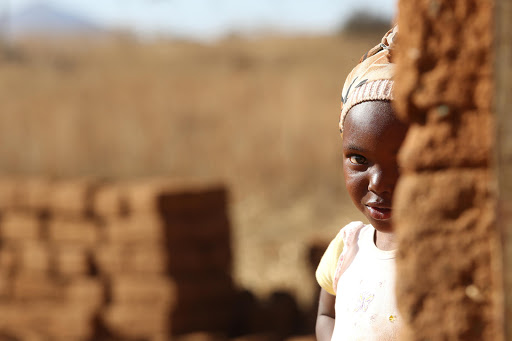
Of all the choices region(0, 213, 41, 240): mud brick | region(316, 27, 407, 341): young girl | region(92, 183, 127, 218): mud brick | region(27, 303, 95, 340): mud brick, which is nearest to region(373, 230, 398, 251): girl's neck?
region(316, 27, 407, 341): young girl

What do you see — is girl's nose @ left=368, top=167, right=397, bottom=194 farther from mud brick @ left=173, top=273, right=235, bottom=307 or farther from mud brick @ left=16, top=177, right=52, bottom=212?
mud brick @ left=16, top=177, right=52, bottom=212

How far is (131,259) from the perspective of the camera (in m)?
7.84

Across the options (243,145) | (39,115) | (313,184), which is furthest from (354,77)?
(39,115)

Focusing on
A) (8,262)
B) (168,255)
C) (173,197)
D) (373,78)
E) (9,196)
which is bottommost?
(8,262)

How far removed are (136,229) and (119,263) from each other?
47 centimetres

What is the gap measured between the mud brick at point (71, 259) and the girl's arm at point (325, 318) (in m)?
6.39

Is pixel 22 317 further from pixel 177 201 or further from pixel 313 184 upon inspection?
pixel 313 184

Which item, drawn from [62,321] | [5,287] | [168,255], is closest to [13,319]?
[5,287]

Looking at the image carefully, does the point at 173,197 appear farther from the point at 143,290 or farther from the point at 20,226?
the point at 20,226

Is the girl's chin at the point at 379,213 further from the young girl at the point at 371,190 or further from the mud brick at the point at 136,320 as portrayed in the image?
the mud brick at the point at 136,320

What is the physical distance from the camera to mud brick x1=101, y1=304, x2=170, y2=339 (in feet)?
24.8

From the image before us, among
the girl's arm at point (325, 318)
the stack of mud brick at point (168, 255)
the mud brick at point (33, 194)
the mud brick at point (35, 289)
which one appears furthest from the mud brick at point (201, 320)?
the girl's arm at point (325, 318)

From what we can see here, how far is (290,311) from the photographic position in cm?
786

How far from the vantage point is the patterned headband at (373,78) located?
1.80 metres
